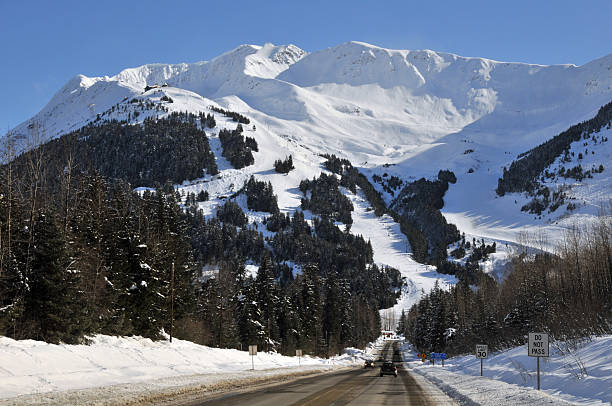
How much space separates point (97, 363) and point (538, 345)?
2504cm

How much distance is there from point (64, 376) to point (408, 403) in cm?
1729

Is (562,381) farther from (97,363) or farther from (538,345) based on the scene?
(97,363)

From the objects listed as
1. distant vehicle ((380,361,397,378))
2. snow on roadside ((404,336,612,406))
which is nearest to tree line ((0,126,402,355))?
distant vehicle ((380,361,397,378))

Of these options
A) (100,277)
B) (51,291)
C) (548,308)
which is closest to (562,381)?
(51,291)

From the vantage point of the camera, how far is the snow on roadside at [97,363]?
76.5ft

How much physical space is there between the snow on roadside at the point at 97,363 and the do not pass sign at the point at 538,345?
68.2 feet

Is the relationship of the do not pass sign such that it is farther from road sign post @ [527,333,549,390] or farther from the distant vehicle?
the distant vehicle

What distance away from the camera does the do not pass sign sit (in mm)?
20428

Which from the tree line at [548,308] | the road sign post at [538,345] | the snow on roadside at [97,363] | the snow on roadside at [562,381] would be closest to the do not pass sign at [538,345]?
the road sign post at [538,345]

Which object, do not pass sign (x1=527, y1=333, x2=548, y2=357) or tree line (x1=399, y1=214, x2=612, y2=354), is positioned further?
tree line (x1=399, y1=214, x2=612, y2=354)

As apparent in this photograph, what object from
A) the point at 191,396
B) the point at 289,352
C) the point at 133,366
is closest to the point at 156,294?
the point at 133,366

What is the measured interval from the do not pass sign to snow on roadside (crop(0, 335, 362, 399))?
2078 cm

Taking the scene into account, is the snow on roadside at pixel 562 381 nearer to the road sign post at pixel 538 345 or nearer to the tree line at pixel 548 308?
the road sign post at pixel 538 345

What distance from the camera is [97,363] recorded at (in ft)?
103
